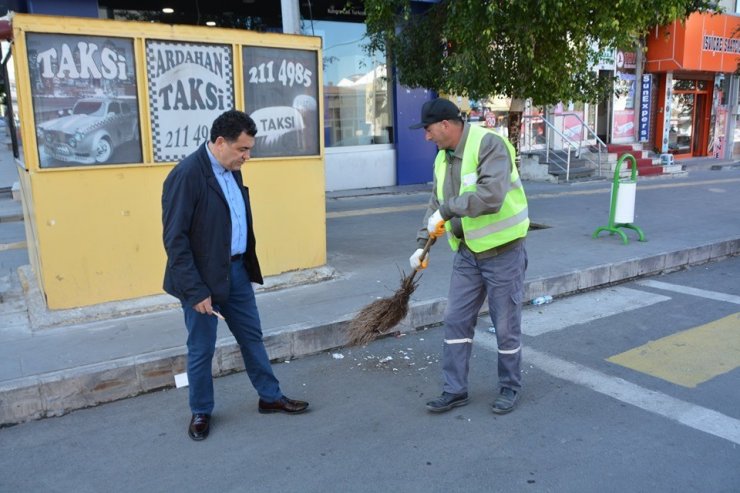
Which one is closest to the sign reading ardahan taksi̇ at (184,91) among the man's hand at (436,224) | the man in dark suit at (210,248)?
the man in dark suit at (210,248)

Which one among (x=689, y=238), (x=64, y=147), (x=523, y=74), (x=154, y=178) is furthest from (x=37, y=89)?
(x=689, y=238)

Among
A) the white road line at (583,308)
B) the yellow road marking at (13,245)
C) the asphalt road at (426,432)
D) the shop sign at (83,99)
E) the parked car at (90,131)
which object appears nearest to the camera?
the asphalt road at (426,432)

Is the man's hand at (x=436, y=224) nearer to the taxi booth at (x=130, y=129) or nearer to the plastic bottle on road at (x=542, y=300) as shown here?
the taxi booth at (x=130, y=129)

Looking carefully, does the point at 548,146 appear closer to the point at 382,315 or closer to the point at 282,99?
the point at 282,99

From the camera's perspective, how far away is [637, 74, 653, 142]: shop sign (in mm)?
19312

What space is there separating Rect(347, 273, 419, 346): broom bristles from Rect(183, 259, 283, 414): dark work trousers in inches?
34.6

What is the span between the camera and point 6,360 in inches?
167

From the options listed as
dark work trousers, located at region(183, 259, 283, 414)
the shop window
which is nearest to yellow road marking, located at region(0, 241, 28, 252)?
dark work trousers, located at region(183, 259, 283, 414)

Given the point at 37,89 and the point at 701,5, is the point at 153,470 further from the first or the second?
the point at 701,5

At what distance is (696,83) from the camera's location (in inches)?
834

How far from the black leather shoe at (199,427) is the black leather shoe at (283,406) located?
14.4 inches

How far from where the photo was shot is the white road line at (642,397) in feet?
11.7

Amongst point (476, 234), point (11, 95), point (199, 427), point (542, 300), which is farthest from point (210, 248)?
point (542, 300)

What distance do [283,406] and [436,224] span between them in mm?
1489
